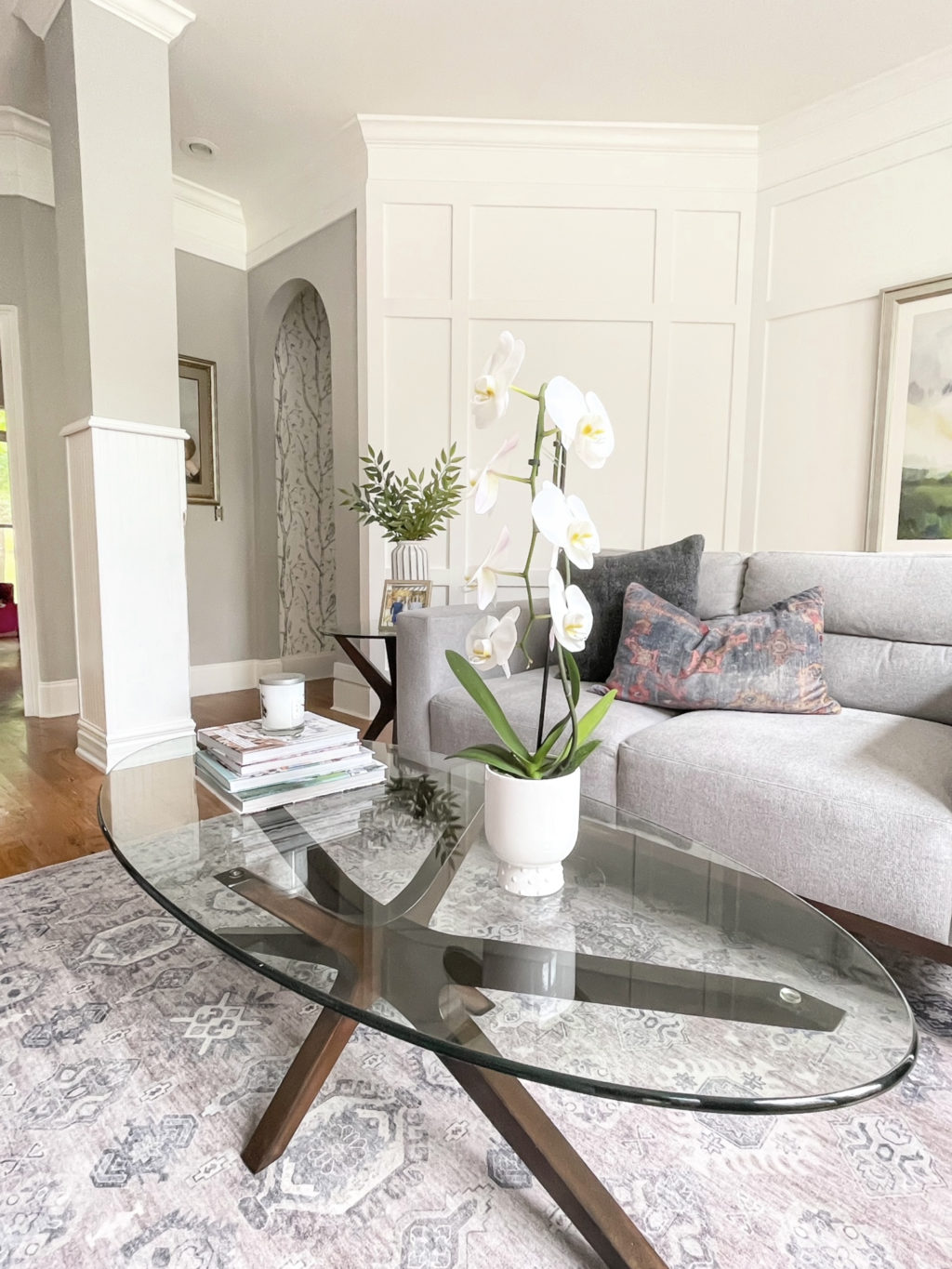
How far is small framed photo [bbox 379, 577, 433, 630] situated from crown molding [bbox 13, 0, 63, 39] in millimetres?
2313

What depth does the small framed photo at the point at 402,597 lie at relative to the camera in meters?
2.96

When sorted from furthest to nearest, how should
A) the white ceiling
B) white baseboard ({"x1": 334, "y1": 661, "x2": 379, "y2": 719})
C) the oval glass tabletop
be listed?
white baseboard ({"x1": 334, "y1": 661, "x2": 379, "y2": 719}), the white ceiling, the oval glass tabletop

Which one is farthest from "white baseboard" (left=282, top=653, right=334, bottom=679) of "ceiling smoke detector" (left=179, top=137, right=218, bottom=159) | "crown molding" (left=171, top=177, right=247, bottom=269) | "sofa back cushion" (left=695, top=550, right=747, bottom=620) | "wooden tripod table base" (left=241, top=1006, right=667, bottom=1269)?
"wooden tripod table base" (left=241, top=1006, right=667, bottom=1269)

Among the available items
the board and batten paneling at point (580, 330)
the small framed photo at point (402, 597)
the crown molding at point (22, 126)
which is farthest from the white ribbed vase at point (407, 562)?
the crown molding at point (22, 126)

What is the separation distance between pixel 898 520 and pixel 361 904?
2.98 metres

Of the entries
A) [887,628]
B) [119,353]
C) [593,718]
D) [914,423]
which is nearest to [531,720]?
[593,718]

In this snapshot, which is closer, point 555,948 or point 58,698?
point 555,948

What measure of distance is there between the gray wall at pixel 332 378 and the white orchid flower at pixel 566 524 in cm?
303

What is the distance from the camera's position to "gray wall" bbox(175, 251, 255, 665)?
161 inches

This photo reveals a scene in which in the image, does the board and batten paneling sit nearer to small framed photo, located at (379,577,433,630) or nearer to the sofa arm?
small framed photo, located at (379,577,433,630)

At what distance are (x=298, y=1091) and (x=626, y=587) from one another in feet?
5.40

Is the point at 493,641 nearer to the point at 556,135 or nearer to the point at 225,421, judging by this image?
the point at 556,135

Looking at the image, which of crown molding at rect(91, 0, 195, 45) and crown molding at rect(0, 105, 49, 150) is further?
crown molding at rect(0, 105, 49, 150)

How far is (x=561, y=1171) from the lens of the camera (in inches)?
33.5
